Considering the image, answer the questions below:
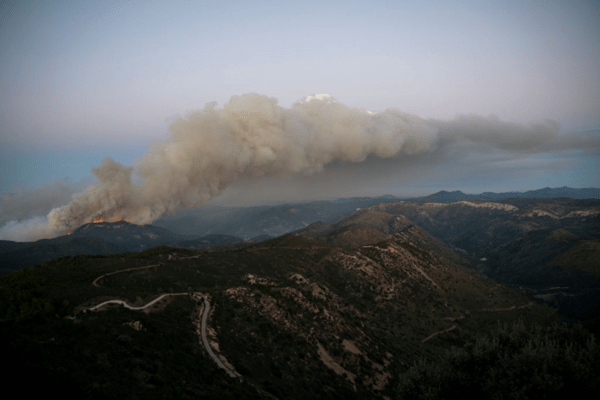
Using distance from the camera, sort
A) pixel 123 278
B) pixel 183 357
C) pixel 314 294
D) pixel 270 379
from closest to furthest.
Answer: pixel 183 357 < pixel 270 379 < pixel 123 278 < pixel 314 294

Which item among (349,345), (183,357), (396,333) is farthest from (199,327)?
(396,333)

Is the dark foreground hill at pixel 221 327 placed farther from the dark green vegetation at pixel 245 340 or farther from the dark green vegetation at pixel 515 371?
the dark green vegetation at pixel 515 371

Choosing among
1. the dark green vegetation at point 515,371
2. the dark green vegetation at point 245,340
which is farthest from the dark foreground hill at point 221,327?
the dark green vegetation at point 515,371

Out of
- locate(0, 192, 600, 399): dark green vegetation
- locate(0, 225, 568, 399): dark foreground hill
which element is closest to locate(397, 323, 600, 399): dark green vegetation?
locate(0, 192, 600, 399): dark green vegetation

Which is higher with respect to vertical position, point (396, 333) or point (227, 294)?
point (227, 294)

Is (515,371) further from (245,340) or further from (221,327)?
(221,327)

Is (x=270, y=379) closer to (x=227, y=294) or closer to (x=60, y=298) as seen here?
(x=227, y=294)

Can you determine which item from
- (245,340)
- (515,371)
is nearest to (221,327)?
(245,340)
